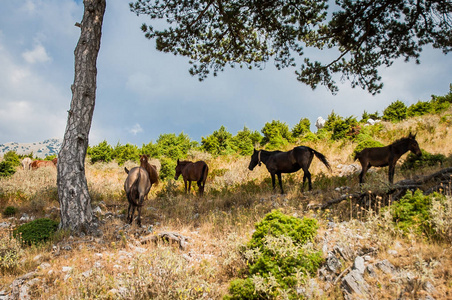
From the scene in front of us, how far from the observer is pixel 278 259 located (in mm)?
3961

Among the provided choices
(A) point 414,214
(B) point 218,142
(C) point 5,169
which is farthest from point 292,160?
(C) point 5,169

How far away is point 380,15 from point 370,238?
7692mm

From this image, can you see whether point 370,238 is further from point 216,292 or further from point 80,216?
point 80,216

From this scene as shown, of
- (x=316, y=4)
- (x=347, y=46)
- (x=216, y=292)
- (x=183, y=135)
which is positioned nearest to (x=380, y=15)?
(x=347, y=46)

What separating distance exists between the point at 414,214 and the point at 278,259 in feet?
8.56

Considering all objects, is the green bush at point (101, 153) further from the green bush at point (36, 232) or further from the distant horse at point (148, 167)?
the green bush at point (36, 232)

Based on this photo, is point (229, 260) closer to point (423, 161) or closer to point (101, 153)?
point (423, 161)

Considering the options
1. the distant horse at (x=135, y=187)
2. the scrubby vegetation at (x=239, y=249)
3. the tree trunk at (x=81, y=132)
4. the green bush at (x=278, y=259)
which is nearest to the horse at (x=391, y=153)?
the scrubby vegetation at (x=239, y=249)

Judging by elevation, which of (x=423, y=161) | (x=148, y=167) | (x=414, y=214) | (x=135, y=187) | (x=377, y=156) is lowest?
(x=414, y=214)

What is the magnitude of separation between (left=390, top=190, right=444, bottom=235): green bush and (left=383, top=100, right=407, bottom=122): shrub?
23.4m

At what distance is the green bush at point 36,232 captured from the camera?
5.88m

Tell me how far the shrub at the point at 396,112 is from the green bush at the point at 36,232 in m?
27.5

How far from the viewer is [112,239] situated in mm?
6320

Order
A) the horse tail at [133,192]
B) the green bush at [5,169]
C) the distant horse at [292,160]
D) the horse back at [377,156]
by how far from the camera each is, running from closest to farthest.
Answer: the horse tail at [133,192], the horse back at [377,156], the distant horse at [292,160], the green bush at [5,169]
